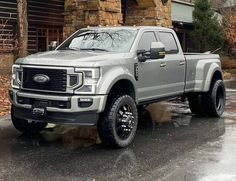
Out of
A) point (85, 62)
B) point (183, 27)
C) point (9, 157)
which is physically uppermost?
point (183, 27)

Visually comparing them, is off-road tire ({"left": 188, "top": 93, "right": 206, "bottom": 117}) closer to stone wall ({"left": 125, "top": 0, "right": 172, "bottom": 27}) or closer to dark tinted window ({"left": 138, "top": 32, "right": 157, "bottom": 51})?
dark tinted window ({"left": 138, "top": 32, "right": 157, "bottom": 51})

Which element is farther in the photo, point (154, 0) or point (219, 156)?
point (154, 0)

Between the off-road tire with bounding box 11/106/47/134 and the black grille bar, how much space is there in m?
1.04

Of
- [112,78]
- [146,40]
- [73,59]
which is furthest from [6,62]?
[112,78]

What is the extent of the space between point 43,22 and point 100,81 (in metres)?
14.1

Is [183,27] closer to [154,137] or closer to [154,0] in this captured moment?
[154,0]

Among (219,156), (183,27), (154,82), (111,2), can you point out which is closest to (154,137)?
(154,82)

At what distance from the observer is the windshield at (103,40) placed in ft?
25.4

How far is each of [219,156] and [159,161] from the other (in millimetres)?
951

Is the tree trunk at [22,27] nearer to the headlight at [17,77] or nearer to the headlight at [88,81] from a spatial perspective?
the headlight at [17,77]

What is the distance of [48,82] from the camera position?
664 cm

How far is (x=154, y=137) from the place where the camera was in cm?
784

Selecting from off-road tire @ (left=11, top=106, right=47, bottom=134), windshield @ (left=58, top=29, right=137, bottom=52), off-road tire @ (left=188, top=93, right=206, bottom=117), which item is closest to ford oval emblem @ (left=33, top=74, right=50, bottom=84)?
off-road tire @ (left=11, top=106, right=47, bottom=134)

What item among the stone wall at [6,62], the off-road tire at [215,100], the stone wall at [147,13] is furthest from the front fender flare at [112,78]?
the stone wall at [147,13]
